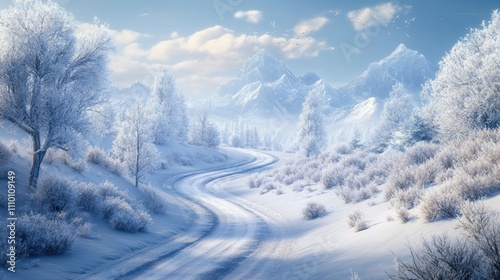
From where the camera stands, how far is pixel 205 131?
6331cm

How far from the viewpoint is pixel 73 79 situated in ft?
46.5

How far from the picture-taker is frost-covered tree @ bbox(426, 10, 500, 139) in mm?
17312

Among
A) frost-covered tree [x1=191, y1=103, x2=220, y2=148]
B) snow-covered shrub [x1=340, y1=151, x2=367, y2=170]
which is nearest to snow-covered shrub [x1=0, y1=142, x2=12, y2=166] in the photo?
snow-covered shrub [x1=340, y1=151, x2=367, y2=170]

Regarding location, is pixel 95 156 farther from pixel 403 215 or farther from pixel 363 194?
pixel 403 215

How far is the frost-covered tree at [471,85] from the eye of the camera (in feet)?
56.8

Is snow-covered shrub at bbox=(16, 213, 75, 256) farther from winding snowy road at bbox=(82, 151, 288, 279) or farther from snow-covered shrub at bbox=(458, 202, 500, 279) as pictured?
snow-covered shrub at bbox=(458, 202, 500, 279)

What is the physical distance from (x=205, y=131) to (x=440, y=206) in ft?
190

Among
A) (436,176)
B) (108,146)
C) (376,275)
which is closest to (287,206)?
(436,176)

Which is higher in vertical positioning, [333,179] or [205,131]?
[205,131]

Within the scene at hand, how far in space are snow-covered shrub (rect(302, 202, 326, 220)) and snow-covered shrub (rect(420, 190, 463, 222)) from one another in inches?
322

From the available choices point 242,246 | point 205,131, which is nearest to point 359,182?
point 242,246

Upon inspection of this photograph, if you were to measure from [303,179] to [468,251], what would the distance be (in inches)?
854

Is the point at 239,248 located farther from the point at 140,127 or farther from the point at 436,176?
the point at 140,127

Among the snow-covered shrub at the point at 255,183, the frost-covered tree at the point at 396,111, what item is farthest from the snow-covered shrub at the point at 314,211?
the frost-covered tree at the point at 396,111
